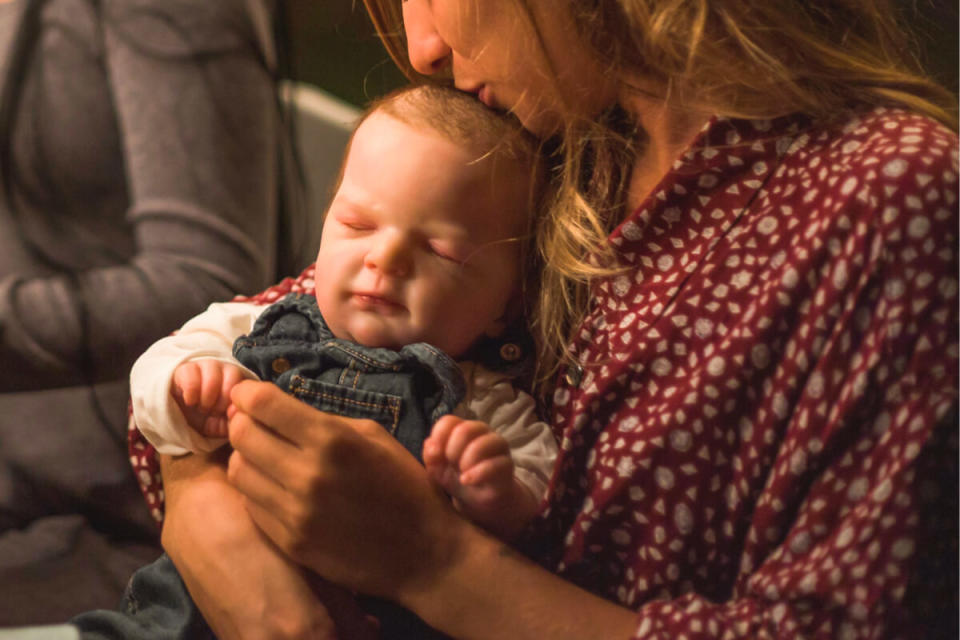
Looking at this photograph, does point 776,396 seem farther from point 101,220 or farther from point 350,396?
point 101,220

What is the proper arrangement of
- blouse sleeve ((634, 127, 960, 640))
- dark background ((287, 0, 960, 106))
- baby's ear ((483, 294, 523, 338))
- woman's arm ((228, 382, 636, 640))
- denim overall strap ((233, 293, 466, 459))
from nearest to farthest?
blouse sleeve ((634, 127, 960, 640)) → woman's arm ((228, 382, 636, 640)) → denim overall strap ((233, 293, 466, 459)) → baby's ear ((483, 294, 523, 338)) → dark background ((287, 0, 960, 106))

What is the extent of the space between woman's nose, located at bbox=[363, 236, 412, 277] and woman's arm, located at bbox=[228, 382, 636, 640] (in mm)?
153

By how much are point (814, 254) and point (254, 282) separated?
3.01 feet

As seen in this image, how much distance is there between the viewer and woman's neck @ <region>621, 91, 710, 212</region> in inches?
33.3

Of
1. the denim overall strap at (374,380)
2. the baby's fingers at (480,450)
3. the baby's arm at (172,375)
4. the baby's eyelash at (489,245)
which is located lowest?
the baby's arm at (172,375)

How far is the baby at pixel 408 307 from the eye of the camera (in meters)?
0.83

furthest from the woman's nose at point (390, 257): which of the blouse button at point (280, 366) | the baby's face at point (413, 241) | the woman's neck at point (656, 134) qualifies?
the woman's neck at point (656, 134)

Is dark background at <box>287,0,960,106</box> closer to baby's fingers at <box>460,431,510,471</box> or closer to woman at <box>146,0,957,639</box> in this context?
woman at <box>146,0,957,639</box>

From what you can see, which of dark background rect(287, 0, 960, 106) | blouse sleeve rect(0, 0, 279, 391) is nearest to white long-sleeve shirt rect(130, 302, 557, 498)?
blouse sleeve rect(0, 0, 279, 391)

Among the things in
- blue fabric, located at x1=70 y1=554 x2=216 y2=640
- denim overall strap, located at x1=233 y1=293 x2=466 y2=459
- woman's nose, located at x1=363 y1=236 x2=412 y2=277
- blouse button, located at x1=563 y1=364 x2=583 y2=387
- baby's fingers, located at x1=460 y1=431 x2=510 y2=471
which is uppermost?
woman's nose, located at x1=363 y1=236 x2=412 y2=277

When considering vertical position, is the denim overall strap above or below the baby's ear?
below

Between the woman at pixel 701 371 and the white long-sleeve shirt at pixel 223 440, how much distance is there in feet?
0.12

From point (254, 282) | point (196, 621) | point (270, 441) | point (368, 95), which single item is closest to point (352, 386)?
point (270, 441)

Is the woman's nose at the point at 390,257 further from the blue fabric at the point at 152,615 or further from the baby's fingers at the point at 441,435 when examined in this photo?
the blue fabric at the point at 152,615
